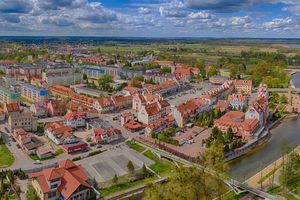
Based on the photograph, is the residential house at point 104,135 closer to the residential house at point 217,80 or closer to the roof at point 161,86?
the roof at point 161,86

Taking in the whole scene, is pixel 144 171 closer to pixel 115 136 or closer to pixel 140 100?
pixel 115 136

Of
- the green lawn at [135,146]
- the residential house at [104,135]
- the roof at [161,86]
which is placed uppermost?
the roof at [161,86]

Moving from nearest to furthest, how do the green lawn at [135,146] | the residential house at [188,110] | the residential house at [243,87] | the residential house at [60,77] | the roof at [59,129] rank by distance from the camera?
the green lawn at [135,146]
the roof at [59,129]
the residential house at [188,110]
the residential house at [243,87]
the residential house at [60,77]

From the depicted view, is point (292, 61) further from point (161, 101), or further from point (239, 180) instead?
point (239, 180)

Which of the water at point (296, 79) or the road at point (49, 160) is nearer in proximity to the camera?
the road at point (49, 160)

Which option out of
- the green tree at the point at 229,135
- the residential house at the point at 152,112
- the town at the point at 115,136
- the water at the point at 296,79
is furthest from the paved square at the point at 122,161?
the water at the point at 296,79

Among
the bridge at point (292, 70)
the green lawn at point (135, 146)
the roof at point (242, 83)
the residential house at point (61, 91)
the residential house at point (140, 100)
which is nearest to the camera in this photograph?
the green lawn at point (135, 146)

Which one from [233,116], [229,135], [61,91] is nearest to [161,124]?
[229,135]
